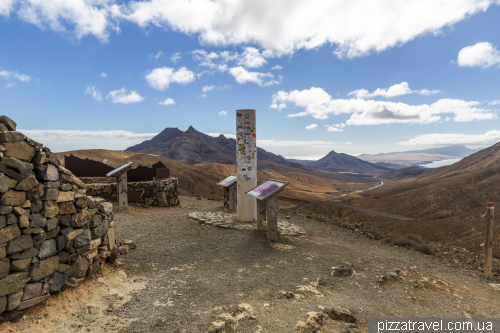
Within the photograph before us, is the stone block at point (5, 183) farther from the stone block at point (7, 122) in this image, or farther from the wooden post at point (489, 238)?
the wooden post at point (489, 238)

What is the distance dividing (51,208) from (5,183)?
2.31 feet

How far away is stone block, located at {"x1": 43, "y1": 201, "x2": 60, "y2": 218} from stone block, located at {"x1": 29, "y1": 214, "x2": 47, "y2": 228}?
75 mm

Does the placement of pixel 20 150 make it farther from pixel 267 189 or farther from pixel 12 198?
pixel 267 189

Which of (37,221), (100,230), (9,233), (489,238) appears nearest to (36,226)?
(37,221)

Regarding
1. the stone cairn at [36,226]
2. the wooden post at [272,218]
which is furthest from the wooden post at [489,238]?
the stone cairn at [36,226]

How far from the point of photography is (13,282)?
3646 millimetres

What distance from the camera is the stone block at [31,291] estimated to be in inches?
149

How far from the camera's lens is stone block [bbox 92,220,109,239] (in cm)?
496

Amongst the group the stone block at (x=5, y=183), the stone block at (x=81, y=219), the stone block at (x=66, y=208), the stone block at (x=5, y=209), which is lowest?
the stone block at (x=81, y=219)

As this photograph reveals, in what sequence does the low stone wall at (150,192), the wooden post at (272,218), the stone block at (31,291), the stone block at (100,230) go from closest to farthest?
the stone block at (31,291)
the stone block at (100,230)
the wooden post at (272,218)
the low stone wall at (150,192)

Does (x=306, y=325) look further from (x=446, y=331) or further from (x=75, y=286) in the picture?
(x=75, y=286)

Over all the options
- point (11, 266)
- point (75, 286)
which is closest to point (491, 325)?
point (75, 286)

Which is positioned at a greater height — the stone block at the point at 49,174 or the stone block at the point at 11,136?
the stone block at the point at 11,136

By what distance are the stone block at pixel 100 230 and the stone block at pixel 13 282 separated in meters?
1.23
